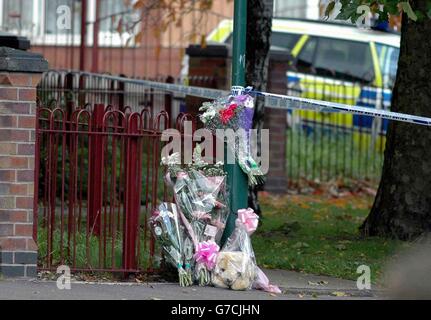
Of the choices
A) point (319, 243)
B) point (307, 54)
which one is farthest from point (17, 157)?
point (307, 54)

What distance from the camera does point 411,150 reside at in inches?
405

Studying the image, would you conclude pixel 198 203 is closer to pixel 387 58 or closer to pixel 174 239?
pixel 174 239

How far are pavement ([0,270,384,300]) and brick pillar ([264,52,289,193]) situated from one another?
611cm

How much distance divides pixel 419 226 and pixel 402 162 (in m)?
0.62

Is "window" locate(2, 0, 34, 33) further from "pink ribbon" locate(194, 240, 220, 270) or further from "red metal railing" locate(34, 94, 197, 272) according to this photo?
"pink ribbon" locate(194, 240, 220, 270)

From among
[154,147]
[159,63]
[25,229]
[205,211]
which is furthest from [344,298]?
[159,63]

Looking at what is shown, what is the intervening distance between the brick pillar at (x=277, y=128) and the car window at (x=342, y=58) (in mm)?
2717

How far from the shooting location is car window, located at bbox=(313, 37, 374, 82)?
693 inches

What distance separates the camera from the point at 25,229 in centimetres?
823

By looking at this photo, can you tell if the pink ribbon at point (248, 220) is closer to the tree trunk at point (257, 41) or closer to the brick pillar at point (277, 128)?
the tree trunk at point (257, 41)

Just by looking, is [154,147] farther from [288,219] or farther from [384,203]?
[288,219]

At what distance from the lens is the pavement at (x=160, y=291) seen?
25.4ft
